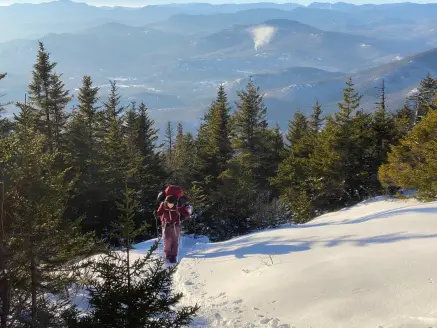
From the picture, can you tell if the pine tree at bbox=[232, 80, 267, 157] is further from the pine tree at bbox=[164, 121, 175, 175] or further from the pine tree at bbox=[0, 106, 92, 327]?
the pine tree at bbox=[0, 106, 92, 327]

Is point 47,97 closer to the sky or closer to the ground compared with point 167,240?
closer to the sky

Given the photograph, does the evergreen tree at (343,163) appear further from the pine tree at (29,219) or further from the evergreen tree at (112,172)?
the pine tree at (29,219)

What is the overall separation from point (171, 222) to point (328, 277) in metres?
5.44

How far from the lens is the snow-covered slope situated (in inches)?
261

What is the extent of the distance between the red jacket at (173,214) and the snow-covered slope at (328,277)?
1268 millimetres

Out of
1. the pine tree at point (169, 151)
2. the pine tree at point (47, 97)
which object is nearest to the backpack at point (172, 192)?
the pine tree at point (47, 97)

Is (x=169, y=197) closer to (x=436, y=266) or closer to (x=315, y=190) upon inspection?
(x=436, y=266)

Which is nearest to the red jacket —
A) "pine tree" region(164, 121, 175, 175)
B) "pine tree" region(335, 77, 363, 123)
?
"pine tree" region(335, 77, 363, 123)

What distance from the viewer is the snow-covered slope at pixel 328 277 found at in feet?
21.8

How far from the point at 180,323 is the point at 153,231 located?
21.4m

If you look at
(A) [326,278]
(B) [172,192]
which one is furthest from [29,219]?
(B) [172,192]

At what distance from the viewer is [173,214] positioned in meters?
12.0

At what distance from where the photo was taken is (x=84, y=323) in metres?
5.12

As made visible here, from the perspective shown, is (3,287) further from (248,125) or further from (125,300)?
(248,125)
